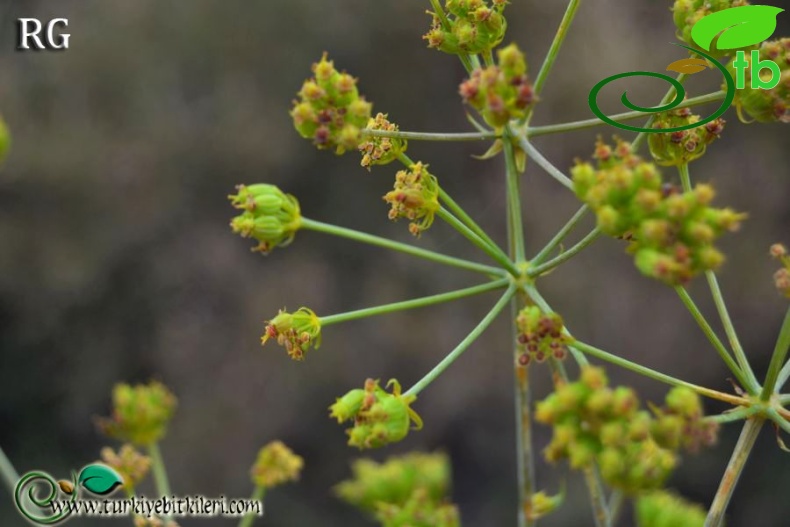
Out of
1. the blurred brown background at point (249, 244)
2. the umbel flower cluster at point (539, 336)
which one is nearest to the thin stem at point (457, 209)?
the umbel flower cluster at point (539, 336)

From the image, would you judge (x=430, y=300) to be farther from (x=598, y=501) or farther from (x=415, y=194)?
(x=598, y=501)

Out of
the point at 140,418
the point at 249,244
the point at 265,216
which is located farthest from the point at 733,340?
the point at 249,244

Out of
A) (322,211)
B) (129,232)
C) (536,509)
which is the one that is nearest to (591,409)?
(536,509)

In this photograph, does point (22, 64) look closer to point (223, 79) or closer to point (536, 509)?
point (223, 79)

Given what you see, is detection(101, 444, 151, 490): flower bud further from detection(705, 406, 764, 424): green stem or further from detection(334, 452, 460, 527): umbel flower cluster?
detection(705, 406, 764, 424): green stem

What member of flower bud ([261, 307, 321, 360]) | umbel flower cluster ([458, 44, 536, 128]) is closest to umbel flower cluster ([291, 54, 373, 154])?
Answer: umbel flower cluster ([458, 44, 536, 128])

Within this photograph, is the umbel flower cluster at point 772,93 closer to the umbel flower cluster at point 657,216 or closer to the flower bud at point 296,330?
the umbel flower cluster at point 657,216
